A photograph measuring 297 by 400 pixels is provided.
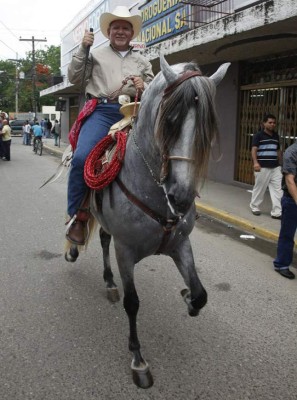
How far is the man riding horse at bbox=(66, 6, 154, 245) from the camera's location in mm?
3555

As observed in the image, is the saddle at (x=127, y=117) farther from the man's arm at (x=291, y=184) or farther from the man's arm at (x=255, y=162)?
the man's arm at (x=255, y=162)

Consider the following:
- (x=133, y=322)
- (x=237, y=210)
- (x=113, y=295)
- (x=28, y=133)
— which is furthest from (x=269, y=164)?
(x=28, y=133)

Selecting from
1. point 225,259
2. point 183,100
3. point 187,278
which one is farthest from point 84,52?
point 225,259

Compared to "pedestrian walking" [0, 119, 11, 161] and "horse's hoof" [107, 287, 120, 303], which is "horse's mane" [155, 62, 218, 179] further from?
"pedestrian walking" [0, 119, 11, 161]

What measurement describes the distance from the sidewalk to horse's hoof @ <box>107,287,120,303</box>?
8.86 feet

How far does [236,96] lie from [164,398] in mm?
9501

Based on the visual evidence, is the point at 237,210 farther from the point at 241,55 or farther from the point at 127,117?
the point at 127,117

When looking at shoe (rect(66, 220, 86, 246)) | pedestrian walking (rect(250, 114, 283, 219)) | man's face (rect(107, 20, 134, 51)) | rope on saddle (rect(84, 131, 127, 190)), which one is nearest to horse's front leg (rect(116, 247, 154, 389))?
rope on saddle (rect(84, 131, 127, 190))

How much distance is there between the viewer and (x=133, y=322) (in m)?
3.09

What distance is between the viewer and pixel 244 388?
2.85 meters

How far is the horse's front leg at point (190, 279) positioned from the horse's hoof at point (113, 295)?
47.2 inches

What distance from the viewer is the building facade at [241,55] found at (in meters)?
7.97

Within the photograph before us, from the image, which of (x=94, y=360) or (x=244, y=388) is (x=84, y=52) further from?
(x=244, y=388)

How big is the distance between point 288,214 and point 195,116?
3.28 meters
